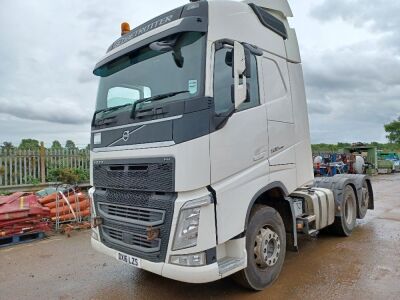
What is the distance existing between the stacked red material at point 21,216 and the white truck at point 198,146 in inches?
118

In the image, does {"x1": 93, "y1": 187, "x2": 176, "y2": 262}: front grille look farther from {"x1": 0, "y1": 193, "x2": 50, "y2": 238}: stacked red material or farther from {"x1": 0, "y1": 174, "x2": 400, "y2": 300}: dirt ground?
{"x1": 0, "y1": 193, "x2": 50, "y2": 238}: stacked red material

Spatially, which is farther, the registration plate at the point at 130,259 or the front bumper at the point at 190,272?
the registration plate at the point at 130,259

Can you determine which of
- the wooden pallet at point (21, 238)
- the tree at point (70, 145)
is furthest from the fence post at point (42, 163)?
the wooden pallet at point (21, 238)

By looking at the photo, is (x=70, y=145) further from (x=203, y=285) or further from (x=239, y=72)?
(x=239, y=72)

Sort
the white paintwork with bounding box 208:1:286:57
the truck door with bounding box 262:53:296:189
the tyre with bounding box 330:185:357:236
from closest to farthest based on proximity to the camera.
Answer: the white paintwork with bounding box 208:1:286:57
the truck door with bounding box 262:53:296:189
the tyre with bounding box 330:185:357:236

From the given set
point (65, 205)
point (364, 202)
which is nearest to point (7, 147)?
point (65, 205)

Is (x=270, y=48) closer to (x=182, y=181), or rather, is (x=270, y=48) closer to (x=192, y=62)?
(x=192, y=62)

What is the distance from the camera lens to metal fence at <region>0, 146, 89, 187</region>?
34.8 feet

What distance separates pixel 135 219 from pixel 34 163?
8696 millimetres

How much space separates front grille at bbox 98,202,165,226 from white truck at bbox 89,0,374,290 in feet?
0.05

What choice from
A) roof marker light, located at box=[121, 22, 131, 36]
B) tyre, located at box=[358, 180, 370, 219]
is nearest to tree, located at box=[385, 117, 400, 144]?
tyre, located at box=[358, 180, 370, 219]

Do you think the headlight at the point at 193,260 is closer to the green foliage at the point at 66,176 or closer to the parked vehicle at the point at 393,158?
the green foliage at the point at 66,176

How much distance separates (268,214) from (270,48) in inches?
84.0

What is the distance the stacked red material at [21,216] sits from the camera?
646 centimetres
